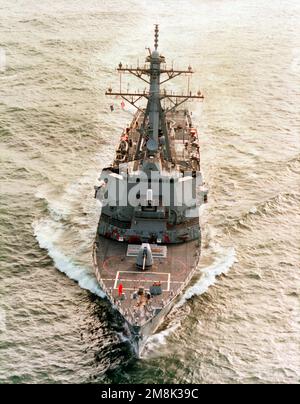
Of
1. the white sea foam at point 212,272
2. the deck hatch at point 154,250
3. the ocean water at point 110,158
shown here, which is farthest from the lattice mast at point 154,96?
the white sea foam at point 212,272

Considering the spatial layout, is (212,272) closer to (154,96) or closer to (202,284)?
(202,284)

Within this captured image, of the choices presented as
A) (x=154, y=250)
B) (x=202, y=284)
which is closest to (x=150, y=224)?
(x=154, y=250)

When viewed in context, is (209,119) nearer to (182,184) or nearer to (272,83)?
(272,83)

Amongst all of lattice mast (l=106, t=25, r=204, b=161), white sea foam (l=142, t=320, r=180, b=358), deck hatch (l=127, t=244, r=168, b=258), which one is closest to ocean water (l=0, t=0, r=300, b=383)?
white sea foam (l=142, t=320, r=180, b=358)

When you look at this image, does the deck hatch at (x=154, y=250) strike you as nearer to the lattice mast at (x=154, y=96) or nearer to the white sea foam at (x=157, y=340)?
the white sea foam at (x=157, y=340)

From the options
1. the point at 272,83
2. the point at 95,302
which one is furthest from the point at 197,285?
the point at 272,83

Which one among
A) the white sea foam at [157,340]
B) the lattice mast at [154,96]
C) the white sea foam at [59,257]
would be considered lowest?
the white sea foam at [157,340]
